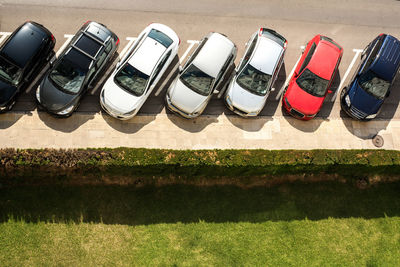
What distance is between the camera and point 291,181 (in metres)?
14.9

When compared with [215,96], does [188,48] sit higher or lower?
higher

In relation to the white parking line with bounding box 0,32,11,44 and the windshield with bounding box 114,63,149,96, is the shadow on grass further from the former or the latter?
the white parking line with bounding box 0,32,11,44

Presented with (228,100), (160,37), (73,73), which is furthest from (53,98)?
(228,100)

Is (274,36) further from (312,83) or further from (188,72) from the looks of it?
(188,72)

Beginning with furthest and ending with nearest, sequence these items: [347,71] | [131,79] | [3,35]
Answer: [347,71] → [3,35] → [131,79]

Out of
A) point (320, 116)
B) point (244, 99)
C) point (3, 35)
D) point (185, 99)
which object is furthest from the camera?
point (320, 116)

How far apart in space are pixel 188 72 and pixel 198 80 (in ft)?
1.83

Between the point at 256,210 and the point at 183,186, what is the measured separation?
10.6 feet

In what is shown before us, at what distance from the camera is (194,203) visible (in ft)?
46.1

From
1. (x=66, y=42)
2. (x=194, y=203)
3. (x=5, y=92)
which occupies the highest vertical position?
(x=66, y=42)

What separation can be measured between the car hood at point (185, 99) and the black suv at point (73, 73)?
141 inches

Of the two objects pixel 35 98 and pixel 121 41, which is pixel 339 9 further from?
pixel 35 98

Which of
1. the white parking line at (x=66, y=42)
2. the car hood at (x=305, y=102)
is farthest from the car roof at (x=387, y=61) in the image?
the white parking line at (x=66, y=42)

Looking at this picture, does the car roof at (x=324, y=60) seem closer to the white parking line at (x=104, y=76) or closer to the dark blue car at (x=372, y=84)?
the dark blue car at (x=372, y=84)
